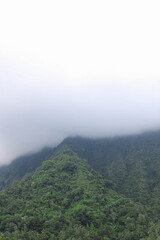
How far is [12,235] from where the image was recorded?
42750 mm

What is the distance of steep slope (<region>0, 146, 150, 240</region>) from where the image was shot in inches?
1820

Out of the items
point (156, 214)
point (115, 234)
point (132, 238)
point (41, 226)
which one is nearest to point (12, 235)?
point (41, 226)

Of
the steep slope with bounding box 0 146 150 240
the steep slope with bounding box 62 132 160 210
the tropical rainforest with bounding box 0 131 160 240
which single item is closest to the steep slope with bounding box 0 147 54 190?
the steep slope with bounding box 62 132 160 210

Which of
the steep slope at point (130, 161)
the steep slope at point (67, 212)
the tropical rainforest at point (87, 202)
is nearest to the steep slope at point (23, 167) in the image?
the steep slope at point (130, 161)

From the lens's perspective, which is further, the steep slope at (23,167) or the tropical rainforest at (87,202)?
the steep slope at (23,167)

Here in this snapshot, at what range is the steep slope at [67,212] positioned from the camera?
46219 mm

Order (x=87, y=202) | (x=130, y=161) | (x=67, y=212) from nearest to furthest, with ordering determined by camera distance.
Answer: (x=67, y=212) < (x=87, y=202) < (x=130, y=161)

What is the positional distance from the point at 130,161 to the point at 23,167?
2964 inches

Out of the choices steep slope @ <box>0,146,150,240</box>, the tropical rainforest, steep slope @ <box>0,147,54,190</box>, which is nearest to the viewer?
steep slope @ <box>0,146,150,240</box>

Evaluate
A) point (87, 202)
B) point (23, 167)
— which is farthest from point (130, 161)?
point (23, 167)

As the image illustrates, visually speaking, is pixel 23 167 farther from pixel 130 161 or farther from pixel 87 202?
pixel 87 202

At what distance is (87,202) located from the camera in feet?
197

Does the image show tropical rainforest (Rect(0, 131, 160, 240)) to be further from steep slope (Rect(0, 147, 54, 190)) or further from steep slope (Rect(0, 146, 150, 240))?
steep slope (Rect(0, 147, 54, 190))

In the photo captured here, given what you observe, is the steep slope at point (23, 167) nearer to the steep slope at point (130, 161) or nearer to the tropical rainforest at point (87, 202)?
the steep slope at point (130, 161)
